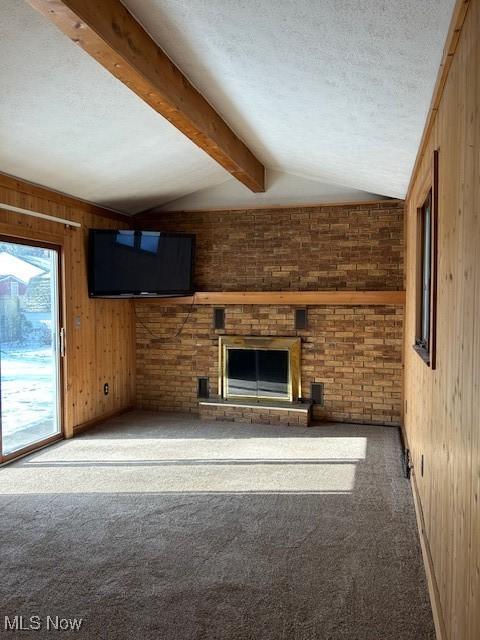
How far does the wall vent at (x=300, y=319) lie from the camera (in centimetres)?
579

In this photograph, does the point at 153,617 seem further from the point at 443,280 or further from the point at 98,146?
the point at 98,146

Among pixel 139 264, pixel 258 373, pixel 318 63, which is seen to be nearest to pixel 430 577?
pixel 318 63

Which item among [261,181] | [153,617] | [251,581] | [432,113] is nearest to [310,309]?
[261,181]

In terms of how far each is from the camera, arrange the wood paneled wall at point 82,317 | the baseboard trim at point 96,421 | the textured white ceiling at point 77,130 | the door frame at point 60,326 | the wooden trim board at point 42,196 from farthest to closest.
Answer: the baseboard trim at point 96,421
the door frame at point 60,326
the wood paneled wall at point 82,317
the wooden trim board at point 42,196
the textured white ceiling at point 77,130

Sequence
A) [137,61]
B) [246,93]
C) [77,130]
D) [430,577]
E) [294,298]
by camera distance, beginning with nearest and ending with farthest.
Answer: [430,577] → [137,61] → [246,93] → [77,130] → [294,298]

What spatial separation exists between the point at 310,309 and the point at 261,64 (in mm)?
3394

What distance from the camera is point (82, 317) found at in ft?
17.6

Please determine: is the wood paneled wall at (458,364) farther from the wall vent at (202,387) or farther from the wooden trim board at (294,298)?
the wall vent at (202,387)

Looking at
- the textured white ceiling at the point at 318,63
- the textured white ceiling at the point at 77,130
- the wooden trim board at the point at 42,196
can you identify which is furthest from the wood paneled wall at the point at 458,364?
the wooden trim board at the point at 42,196

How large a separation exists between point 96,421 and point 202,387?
1311 mm

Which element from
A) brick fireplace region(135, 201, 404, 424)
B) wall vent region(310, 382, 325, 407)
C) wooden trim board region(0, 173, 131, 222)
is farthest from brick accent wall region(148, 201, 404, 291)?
wall vent region(310, 382, 325, 407)

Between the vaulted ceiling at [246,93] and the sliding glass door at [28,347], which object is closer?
the vaulted ceiling at [246,93]

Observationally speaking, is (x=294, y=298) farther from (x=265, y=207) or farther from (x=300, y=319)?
(x=265, y=207)

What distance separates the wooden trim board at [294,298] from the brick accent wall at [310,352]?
238mm
